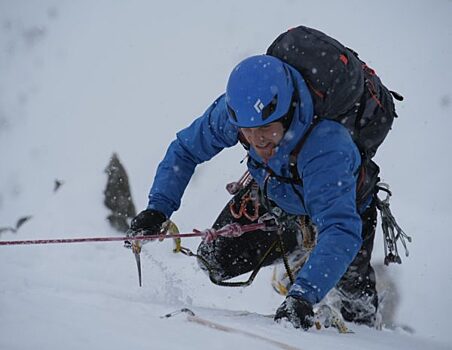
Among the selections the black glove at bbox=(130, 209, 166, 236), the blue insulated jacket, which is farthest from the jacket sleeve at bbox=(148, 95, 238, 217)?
the blue insulated jacket

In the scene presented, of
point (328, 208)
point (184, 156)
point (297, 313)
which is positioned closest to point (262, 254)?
point (184, 156)

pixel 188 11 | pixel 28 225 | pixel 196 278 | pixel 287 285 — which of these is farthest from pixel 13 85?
pixel 287 285

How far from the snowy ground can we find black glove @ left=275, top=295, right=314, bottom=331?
85 cm

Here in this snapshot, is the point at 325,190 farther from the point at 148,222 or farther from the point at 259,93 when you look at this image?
the point at 148,222

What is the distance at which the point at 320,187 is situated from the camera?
2.71m

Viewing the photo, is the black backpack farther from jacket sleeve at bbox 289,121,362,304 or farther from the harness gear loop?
the harness gear loop

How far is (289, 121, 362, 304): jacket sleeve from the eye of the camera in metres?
2.65

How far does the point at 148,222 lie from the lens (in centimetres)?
352

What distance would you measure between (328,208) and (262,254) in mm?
1320

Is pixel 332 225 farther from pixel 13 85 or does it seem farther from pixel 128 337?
pixel 13 85

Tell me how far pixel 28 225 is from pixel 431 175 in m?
5.14

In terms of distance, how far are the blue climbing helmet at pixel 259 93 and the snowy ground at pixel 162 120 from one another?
3.84ft

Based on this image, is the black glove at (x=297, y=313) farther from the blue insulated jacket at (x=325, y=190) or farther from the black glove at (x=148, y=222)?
the black glove at (x=148, y=222)

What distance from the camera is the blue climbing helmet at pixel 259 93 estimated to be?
8.91 ft
